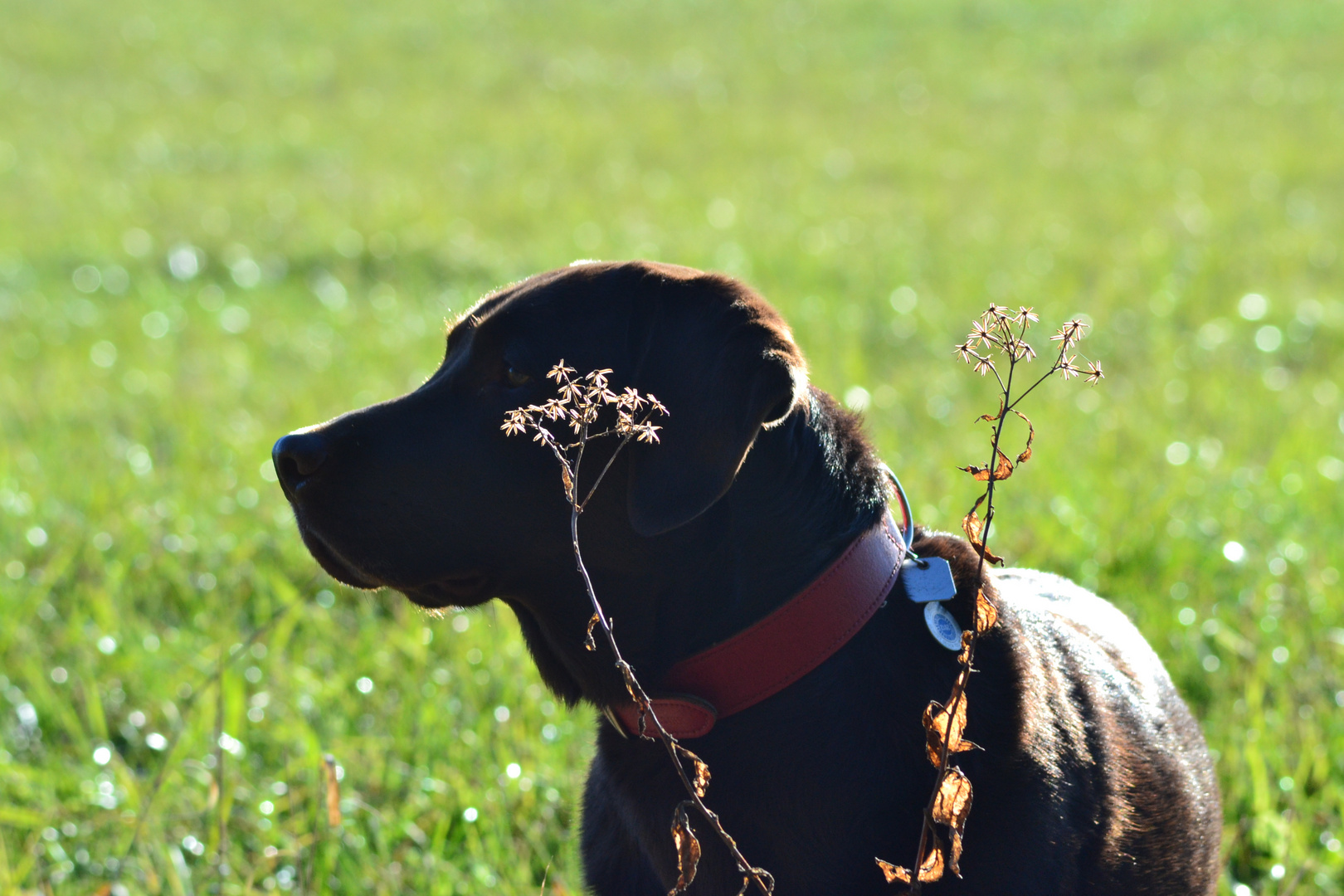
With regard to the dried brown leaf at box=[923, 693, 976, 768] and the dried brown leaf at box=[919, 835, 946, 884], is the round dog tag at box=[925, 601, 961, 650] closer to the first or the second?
the dried brown leaf at box=[923, 693, 976, 768]

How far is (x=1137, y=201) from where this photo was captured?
10539 mm

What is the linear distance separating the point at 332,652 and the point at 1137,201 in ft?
29.5

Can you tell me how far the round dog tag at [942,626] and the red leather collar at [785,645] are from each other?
0.27ft

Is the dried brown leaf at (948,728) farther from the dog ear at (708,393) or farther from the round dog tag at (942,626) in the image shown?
the dog ear at (708,393)

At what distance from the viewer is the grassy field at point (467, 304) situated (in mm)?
2963

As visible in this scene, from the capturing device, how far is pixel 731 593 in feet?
7.01

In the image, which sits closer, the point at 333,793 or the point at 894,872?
the point at 894,872

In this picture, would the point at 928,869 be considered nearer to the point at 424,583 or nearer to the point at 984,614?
the point at 984,614

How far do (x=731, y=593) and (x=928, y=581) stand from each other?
348mm

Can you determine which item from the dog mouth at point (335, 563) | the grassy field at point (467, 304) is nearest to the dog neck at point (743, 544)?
the dog mouth at point (335, 563)

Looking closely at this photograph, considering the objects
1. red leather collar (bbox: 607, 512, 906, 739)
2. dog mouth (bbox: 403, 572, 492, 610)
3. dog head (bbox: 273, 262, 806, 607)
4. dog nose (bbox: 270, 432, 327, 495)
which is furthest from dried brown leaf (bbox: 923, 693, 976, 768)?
dog nose (bbox: 270, 432, 327, 495)

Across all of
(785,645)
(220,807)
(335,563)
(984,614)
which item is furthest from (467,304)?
(984,614)

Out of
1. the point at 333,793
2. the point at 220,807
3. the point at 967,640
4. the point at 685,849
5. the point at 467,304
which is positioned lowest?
the point at 467,304

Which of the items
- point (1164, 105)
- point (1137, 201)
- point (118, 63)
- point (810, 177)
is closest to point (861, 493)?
point (1137, 201)
